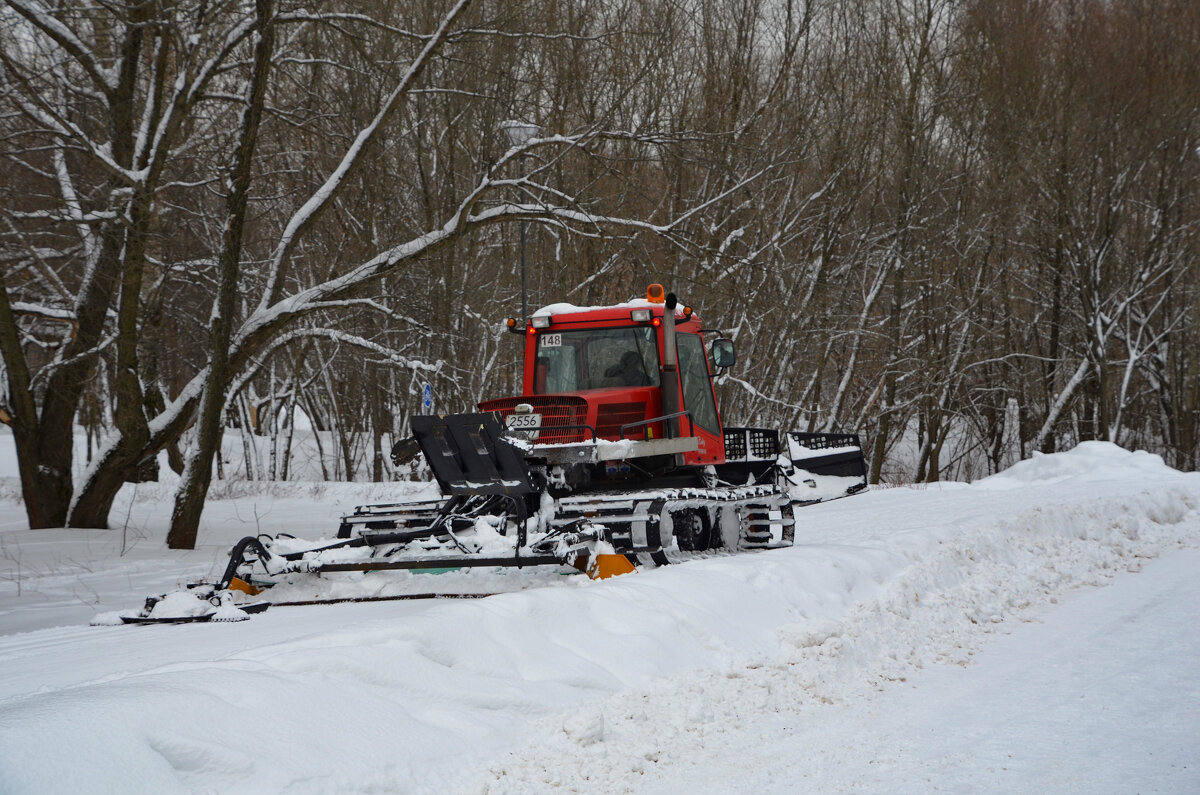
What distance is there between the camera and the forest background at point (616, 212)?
12.9 metres

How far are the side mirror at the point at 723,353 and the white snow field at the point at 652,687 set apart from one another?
2.19 m

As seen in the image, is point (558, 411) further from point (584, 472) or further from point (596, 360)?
point (596, 360)

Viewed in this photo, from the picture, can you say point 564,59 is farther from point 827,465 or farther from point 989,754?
point 989,754

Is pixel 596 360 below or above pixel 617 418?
above

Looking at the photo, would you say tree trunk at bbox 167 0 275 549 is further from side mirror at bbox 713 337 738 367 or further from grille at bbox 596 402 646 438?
side mirror at bbox 713 337 738 367

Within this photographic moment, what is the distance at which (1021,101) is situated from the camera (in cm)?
2756

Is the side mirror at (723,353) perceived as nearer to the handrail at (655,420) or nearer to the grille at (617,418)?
the handrail at (655,420)

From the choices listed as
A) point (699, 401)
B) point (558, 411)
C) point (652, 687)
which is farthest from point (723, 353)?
point (652, 687)

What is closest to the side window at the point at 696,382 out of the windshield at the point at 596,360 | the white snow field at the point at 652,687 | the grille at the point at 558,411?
the windshield at the point at 596,360

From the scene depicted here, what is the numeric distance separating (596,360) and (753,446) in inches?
110

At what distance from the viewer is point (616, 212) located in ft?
68.8

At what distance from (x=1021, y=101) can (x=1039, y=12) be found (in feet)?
8.79

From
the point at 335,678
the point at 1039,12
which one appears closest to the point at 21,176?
the point at 335,678

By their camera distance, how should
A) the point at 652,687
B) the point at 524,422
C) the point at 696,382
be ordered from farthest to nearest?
the point at 696,382
the point at 524,422
the point at 652,687
